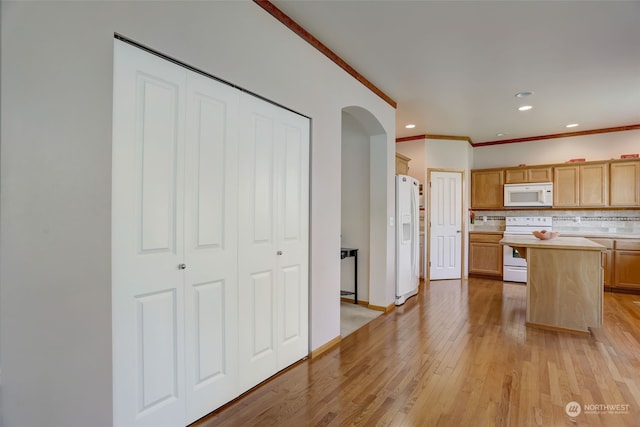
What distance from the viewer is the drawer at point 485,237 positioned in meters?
5.94

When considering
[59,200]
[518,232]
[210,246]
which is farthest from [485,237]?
[59,200]

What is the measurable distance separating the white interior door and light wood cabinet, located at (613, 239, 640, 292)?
231 centimetres

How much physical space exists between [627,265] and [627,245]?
320 millimetres

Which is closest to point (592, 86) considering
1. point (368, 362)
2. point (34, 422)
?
point (368, 362)

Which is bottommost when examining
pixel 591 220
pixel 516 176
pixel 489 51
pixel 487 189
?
pixel 591 220

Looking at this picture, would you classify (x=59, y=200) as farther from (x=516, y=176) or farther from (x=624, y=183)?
(x=624, y=183)

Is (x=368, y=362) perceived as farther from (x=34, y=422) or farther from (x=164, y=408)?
(x=34, y=422)

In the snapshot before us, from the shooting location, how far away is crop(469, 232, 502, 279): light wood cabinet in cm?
593

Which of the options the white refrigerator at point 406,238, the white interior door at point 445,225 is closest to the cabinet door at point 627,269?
the white interior door at point 445,225

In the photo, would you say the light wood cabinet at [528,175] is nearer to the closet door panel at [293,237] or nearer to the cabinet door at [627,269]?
the cabinet door at [627,269]

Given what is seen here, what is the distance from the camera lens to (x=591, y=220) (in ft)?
18.6

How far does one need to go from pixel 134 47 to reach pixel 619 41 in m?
3.81

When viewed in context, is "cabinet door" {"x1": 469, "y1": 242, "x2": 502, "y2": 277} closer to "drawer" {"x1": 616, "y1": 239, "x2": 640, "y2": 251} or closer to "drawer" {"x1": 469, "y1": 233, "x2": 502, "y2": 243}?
"drawer" {"x1": 469, "y1": 233, "x2": 502, "y2": 243}

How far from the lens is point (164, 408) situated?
5.50 ft
